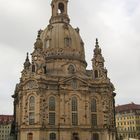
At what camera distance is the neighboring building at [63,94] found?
72.5 metres

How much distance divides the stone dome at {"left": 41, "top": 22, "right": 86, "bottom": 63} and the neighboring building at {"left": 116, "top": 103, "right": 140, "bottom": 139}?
43.9 metres

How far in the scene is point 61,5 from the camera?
90.6m

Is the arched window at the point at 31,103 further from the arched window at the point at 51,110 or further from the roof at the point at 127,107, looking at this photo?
the roof at the point at 127,107

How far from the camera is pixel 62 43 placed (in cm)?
8262

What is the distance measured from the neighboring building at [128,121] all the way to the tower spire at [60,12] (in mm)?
46923

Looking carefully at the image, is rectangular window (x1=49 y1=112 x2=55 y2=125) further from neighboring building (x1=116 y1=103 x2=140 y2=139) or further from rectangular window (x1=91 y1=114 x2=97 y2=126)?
neighboring building (x1=116 y1=103 x2=140 y2=139)

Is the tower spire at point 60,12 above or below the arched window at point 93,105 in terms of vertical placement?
above

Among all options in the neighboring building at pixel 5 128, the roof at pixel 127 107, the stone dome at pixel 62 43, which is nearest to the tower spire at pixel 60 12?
the stone dome at pixel 62 43

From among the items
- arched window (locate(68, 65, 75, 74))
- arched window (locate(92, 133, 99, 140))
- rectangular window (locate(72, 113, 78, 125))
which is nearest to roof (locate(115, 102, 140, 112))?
arched window (locate(68, 65, 75, 74))

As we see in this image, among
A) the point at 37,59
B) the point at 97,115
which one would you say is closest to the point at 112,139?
the point at 97,115

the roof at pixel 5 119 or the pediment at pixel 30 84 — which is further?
the roof at pixel 5 119

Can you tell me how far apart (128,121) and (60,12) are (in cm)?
5089

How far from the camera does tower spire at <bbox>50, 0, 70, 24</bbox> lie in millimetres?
88188

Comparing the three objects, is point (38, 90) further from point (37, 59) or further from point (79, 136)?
point (79, 136)
